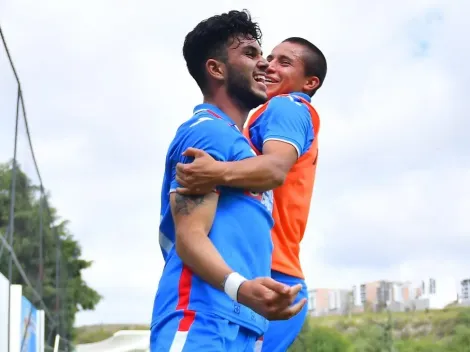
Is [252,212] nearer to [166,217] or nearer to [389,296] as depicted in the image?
[166,217]

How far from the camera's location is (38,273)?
10.8 meters

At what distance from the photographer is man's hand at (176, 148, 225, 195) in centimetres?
299

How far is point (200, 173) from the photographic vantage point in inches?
118

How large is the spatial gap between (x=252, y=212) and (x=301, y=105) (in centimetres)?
70

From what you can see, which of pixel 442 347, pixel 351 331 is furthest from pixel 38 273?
pixel 351 331

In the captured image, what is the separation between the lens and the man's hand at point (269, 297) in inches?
106

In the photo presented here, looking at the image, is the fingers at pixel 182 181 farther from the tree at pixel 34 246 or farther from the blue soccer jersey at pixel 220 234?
the tree at pixel 34 246

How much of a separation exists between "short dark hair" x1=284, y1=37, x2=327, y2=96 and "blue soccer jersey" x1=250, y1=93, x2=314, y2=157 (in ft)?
1.30

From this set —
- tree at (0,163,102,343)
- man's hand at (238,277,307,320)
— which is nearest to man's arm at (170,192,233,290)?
man's hand at (238,277,307,320)

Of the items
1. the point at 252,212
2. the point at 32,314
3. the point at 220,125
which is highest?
the point at 32,314

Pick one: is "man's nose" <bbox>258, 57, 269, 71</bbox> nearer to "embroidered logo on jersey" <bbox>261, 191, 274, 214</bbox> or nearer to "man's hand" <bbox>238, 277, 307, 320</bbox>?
"embroidered logo on jersey" <bbox>261, 191, 274, 214</bbox>

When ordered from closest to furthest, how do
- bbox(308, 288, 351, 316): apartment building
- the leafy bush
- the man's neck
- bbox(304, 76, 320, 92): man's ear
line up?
the man's neck → bbox(304, 76, 320, 92): man's ear → the leafy bush → bbox(308, 288, 351, 316): apartment building

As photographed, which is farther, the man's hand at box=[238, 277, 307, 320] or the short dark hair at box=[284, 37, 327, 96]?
the short dark hair at box=[284, 37, 327, 96]

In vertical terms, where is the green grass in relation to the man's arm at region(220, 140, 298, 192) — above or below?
above
